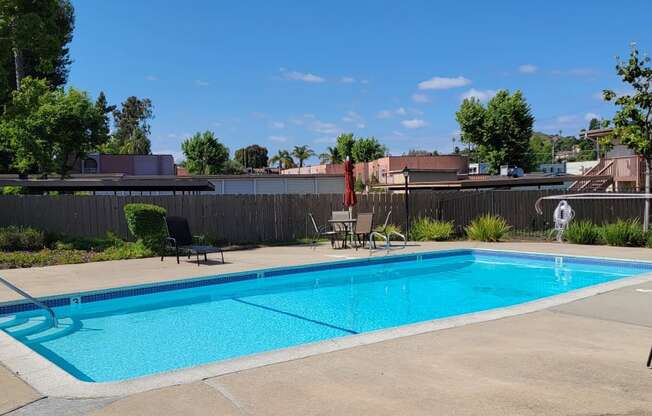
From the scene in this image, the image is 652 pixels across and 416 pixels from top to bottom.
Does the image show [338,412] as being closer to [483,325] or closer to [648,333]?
[483,325]

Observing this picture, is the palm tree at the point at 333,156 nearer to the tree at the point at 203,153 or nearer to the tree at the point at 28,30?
the tree at the point at 203,153

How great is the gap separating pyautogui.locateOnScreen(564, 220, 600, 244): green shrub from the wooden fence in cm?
180

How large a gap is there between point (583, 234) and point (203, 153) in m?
45.0

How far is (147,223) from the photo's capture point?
13.3 meters

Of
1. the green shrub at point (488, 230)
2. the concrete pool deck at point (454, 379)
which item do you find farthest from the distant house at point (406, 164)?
the concrete pool deck at point (454, 379)

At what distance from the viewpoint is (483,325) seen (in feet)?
19.5

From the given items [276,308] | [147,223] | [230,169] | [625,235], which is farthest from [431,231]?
[230,169]

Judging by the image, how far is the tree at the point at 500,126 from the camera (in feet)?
129

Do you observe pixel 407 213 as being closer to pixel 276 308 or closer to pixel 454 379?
pixel 276 308

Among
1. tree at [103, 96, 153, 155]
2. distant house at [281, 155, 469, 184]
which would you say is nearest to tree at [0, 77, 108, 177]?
distant house at [281, 155, 469, 184]

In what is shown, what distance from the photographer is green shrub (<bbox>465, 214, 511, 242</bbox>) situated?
1655 cm

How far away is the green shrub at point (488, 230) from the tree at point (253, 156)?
277ft

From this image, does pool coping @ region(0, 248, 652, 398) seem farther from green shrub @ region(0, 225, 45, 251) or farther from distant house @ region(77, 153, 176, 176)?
distant house @ region(77, 153, 176, 176)

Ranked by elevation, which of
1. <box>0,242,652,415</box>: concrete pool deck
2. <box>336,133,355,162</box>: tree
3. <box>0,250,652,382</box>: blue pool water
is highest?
<box>336,133,355,162</box>: tree
